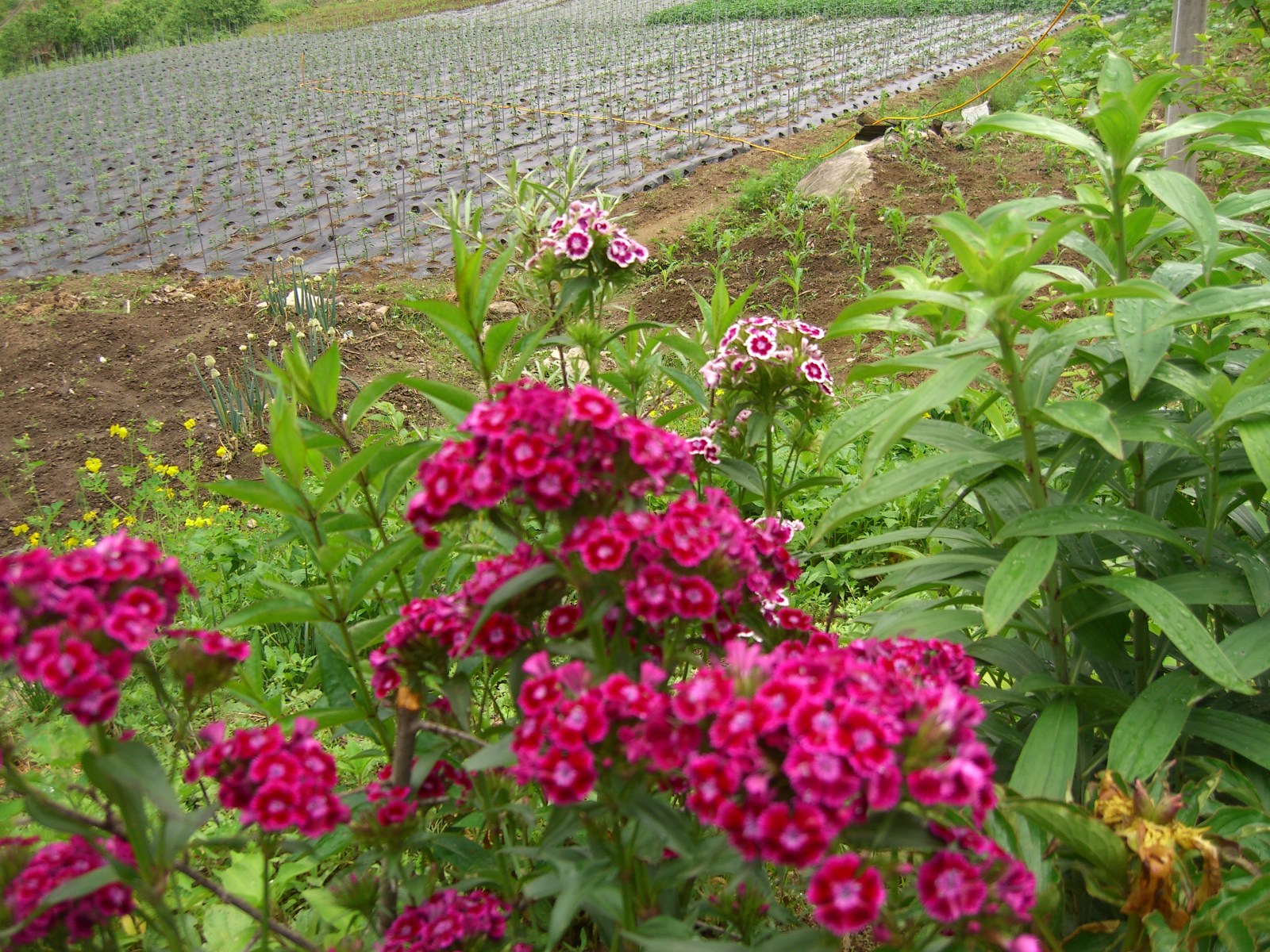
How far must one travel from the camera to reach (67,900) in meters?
0.97

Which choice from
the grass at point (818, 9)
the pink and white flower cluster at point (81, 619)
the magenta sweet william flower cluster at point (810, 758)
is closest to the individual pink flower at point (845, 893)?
the magenta sweet william flower cluster at point (810, 758)

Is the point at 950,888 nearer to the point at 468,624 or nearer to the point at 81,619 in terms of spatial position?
the point at 468,624

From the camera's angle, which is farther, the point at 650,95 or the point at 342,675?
the point at 650,95

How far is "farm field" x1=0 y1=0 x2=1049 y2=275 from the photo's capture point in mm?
8156

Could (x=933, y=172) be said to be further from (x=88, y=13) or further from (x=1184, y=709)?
(x=88, y=13)

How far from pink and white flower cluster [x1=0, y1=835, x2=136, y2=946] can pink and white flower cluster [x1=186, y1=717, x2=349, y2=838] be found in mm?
141

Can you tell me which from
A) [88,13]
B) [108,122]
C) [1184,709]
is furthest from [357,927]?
[88,13]

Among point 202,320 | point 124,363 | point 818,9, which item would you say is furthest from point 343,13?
point 124,363

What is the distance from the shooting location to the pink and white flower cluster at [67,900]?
0.97 meters

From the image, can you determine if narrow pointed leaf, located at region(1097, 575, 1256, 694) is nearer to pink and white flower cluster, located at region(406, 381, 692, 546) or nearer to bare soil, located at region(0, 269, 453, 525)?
pink and white flower cluster, located at region(406, 381, 692, 546)

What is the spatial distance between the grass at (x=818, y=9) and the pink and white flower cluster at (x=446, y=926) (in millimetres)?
20120

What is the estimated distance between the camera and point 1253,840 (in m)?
1.38

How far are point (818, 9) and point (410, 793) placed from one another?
21.4 meters

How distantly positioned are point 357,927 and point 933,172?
7082mm
